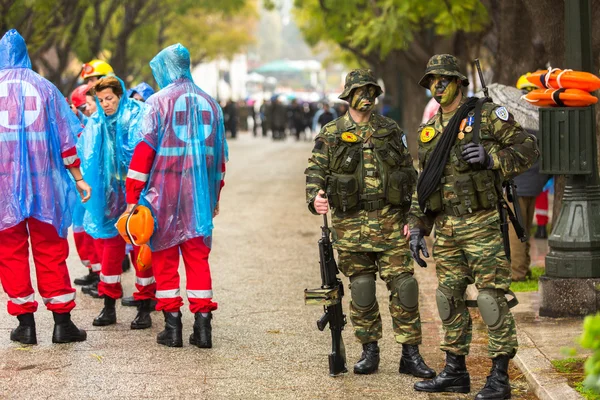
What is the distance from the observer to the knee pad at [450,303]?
6719mm

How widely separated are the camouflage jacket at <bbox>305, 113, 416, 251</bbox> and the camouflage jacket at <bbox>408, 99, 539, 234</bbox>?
0.42 meters

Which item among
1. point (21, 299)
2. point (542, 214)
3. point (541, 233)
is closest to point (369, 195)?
point (21, 299)

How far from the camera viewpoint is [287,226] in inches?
627

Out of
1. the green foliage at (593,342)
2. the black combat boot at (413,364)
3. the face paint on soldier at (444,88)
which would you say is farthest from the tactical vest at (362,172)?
the green foliage at (593,342)

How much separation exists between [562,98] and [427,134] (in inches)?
83.4

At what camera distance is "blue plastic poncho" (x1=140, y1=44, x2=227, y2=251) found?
791 cm

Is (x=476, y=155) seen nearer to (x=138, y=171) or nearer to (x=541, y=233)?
(x=138, y=171)

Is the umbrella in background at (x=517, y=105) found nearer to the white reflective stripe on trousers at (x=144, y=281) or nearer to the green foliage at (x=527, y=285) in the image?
the green foliage at (x=527, y=285)

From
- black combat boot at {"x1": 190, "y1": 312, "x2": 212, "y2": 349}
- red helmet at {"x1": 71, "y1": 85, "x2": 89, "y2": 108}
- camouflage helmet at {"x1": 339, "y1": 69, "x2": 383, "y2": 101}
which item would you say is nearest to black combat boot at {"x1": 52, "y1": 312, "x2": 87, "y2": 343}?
black combat boot at {"x1": 190, "y1": 312, "x2": 212, "y2": 349}

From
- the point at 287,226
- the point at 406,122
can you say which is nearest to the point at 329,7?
the point at 406,122

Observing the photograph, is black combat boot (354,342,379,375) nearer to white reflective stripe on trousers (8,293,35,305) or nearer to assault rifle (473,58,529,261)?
assault rifle (473,58,529,261)

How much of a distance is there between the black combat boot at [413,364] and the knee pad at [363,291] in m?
0.35

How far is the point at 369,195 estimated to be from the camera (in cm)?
708

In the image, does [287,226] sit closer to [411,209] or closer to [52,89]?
[52,89]
